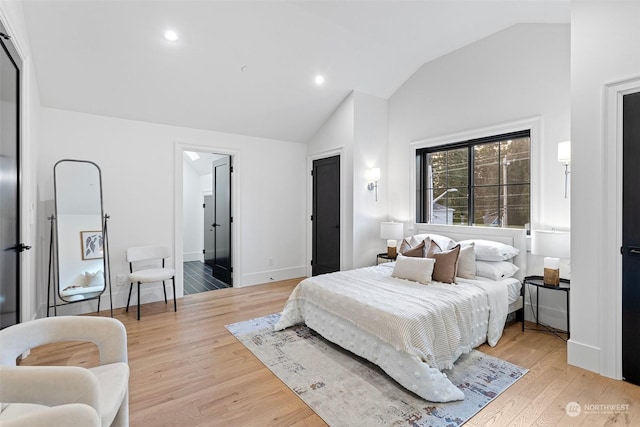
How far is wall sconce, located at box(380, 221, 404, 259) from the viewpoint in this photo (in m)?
4.36

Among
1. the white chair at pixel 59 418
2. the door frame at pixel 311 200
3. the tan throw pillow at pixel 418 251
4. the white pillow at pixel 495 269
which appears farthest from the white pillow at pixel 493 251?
the white chair at pixel 59 418

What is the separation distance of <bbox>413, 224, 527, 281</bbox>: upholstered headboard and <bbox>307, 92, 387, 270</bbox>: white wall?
0.81 meters

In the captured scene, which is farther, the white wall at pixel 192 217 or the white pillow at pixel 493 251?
the white wall at pixel 192 217

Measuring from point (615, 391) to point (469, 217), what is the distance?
7.29ft

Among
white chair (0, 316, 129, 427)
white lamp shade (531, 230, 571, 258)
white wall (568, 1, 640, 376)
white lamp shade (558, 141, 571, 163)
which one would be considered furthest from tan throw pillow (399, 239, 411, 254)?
white chair (0, 316, 129, 427)

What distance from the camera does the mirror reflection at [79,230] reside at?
3.38 meters

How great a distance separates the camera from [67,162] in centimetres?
350

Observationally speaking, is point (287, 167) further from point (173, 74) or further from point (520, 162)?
point (520, 162)

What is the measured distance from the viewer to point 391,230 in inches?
173

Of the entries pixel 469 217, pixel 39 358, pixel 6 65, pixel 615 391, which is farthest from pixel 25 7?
pixel 615 391

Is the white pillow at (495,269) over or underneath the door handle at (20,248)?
underneath

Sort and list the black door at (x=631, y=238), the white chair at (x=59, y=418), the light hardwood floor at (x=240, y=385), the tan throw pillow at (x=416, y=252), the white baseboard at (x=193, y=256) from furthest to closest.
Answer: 1. the white baseboard at (x=193, y=256)
2. the tan throw pillow at (x=416, y=252)
3. the black door at (x=631, y=238)
4. the light hardwood floor at (x=240, y=385)
5. the white chair at (x=59, y=418)

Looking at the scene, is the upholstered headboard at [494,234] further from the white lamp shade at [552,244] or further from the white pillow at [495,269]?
the white lamp shade at [552,244]

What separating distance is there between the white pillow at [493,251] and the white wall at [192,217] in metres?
5.98
